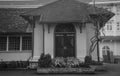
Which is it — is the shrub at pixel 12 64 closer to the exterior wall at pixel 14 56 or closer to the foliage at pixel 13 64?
the foliage at pixel 13 64

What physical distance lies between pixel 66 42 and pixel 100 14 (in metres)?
3.84

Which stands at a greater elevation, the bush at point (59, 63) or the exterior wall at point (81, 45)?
the exterior wall at point (81, 45)

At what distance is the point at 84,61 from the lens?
51.8 feet

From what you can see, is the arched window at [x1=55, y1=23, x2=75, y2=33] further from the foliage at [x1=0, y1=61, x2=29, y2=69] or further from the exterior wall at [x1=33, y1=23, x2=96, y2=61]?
the foliage at [x1=0, y1=61, x2=29, y2=69]

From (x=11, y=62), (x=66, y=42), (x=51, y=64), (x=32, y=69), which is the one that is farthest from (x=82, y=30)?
(x=11, y=62)

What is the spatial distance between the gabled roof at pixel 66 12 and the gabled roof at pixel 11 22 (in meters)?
3.44

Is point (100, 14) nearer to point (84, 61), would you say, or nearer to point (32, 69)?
point (84, 61)

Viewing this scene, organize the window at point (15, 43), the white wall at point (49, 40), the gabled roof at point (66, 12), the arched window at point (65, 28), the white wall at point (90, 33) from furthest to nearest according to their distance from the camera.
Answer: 1. the window at point (15, 43)
2. the white wall at point (90, 33)
3. the arched window at point (65, 28)
4. the white wall at point (49, 40)
5. the gabled roof at point (66, 12)

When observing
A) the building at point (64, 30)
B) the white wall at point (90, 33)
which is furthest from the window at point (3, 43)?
the white wall at point (90, 33)

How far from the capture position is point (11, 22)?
840 inches

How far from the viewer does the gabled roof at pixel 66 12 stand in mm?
16266

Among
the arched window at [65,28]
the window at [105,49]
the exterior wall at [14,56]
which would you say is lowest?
the exterior wall at [14,56]

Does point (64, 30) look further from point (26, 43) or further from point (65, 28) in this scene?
point (26, 43)

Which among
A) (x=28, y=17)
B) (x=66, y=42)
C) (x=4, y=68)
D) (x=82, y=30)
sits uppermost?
(x=28, y=17)
